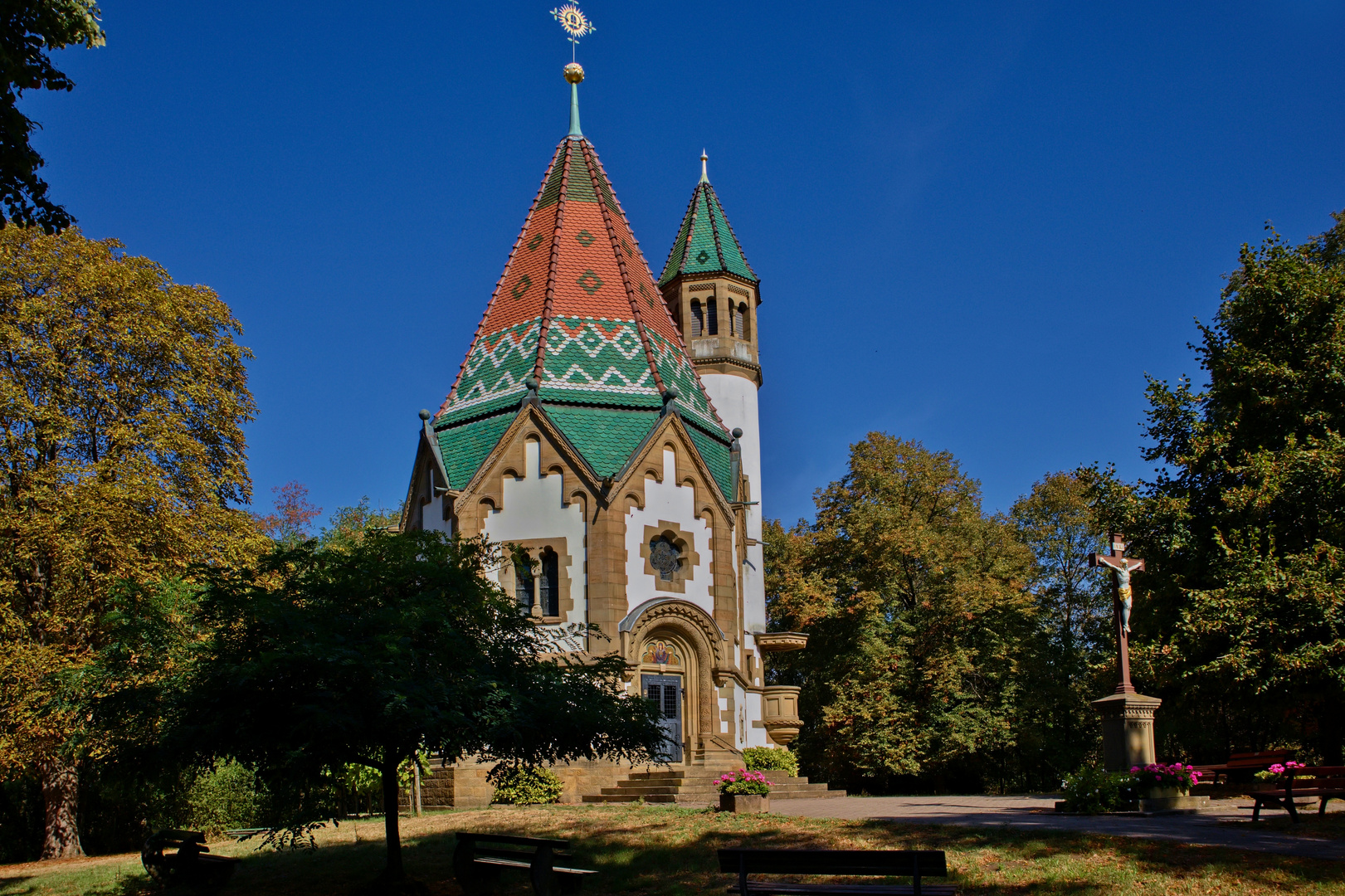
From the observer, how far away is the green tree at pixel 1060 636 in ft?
121

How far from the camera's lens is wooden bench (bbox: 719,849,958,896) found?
31.1 ft

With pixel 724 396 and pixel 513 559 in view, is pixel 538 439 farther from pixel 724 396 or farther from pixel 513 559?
pixel 513 559

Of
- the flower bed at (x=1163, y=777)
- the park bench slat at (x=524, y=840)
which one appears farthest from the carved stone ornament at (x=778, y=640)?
the park bench slat at (x=524, y=840)

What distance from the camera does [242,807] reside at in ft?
81.7

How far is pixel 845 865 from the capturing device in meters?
9.53

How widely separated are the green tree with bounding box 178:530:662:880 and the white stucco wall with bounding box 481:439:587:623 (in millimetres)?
12573

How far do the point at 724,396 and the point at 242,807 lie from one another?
1718 cm

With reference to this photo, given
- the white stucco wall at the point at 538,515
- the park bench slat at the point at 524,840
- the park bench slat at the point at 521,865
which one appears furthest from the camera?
the white stucco wall at the point at 538,515

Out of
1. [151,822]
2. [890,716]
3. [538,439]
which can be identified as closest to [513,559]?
[538,439]

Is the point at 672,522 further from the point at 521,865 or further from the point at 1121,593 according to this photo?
the point at 521,865

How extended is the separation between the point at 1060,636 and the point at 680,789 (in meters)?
23.1

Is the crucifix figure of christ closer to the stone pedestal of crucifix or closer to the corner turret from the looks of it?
the stone pedestal of crucifix

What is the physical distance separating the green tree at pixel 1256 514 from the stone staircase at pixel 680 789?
7.60m

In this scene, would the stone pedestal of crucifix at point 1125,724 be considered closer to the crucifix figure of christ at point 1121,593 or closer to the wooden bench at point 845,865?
the crucifix figure of christ at point 1121,593
